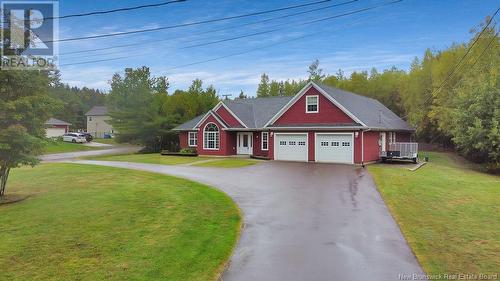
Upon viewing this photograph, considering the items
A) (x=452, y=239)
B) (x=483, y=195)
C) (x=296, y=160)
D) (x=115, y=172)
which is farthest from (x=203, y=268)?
(x=296, y=160)

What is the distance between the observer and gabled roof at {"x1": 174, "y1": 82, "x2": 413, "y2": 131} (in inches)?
1131

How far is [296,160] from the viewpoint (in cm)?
2989

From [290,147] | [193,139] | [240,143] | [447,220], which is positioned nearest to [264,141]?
[240,143]

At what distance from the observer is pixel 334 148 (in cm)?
2853

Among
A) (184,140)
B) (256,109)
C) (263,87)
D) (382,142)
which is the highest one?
(263,87)

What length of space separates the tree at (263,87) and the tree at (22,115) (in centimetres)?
5158

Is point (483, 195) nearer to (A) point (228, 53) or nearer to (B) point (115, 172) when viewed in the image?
(A) point (228, 53)

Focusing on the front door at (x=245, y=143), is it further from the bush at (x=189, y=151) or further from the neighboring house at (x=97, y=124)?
the neighboring house at (x=97, y=124)

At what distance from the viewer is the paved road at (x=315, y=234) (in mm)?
7836

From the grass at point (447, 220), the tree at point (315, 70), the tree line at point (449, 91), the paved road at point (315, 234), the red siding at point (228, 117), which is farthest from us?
the tree at point (315, 70)

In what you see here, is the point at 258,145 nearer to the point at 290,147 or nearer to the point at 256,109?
the point at 290,147

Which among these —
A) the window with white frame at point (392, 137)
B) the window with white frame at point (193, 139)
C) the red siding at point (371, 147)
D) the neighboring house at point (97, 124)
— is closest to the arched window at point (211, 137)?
the window with white frame at point (193, 139)

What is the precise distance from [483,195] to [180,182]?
1303cm

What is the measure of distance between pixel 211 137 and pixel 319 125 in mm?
10929
